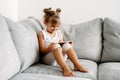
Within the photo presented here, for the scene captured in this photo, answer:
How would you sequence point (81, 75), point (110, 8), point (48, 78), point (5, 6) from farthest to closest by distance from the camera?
point (110, 8), point (5, 6), point (81, 75), point (48, 78)

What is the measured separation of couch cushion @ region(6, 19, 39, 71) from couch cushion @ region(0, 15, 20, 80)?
0.14 meters

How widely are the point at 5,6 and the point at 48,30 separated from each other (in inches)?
24.0

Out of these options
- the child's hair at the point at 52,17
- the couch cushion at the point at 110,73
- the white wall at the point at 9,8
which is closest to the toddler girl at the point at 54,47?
the child's hair at the point at 52,17

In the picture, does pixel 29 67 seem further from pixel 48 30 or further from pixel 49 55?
pixel 48 30

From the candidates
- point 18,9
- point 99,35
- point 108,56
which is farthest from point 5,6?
Answer: point 108,56

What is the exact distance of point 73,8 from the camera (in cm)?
280

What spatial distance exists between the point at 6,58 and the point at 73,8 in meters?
1.47

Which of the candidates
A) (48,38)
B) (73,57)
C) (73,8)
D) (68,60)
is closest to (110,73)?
(73,57)

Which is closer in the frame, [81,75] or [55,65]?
[81,75]

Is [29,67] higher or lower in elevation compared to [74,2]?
lower

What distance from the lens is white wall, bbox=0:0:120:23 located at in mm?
2742

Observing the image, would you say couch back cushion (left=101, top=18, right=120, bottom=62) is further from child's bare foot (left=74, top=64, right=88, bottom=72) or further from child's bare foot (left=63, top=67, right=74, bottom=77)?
child's bare foot (left=63, top=67, right=74, bottom=77)

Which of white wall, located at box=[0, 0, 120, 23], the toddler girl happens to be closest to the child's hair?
the toddler girl

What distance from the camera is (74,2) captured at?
110 inches
